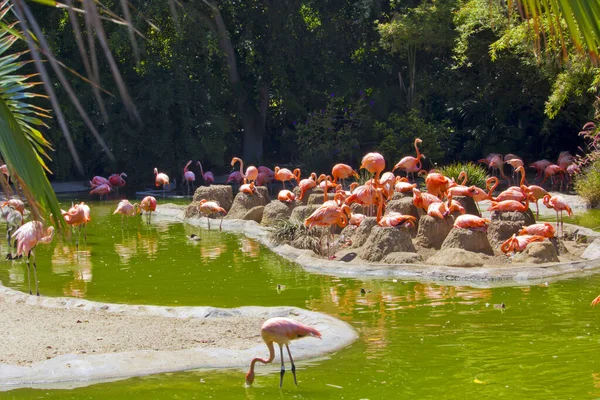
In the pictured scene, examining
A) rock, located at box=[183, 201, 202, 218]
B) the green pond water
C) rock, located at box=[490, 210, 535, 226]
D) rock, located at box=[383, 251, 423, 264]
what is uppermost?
rock, located at box=[490, 210, 535, 226]

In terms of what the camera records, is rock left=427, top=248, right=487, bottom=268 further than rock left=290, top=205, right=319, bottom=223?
No

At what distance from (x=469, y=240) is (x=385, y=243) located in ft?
3.33

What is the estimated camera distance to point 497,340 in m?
6.41

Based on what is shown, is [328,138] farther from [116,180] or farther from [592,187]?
[592,187]

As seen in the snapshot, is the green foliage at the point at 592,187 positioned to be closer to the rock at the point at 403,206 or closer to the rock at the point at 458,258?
the rock at the point at 403,206

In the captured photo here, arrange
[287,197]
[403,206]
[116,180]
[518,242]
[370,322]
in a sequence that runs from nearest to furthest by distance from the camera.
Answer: [370,322], [518,242], [403,206], [287,197], [116,180]

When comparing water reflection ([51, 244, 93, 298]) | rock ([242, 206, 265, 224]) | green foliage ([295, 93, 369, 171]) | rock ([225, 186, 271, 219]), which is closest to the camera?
water reflection ([51, 244, 93, 298])

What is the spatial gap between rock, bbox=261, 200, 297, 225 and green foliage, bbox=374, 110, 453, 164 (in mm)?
7051

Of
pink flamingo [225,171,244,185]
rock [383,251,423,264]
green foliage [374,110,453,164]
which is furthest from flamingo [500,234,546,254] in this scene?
pink flamingo [225,171,244,185]

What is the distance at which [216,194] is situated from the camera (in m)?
15.7

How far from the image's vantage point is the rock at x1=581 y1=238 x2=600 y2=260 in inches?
380

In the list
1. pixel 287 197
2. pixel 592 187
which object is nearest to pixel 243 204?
pixel 287 197

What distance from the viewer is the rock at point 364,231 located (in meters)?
10.8

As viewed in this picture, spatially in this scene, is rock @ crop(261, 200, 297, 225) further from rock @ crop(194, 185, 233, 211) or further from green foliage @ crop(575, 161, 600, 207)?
green foliage @ crop(575, 161, 600, 207)
